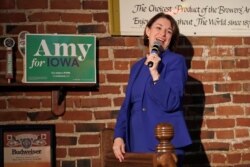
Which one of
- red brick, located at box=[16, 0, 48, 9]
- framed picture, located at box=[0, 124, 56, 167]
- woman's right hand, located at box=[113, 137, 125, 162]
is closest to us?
woman's right hand, located at box=[113, 137, 125, 162]

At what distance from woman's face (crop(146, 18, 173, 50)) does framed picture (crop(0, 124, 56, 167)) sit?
2.83 ft

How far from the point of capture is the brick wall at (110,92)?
264 centimetres

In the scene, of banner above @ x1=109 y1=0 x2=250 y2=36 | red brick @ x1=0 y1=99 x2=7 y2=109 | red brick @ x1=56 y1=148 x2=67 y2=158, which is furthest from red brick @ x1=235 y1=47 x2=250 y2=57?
red brick @ x1=0 y1=99 x2=7 y2=109

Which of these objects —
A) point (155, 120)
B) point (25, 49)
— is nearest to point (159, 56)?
point (155, 120)

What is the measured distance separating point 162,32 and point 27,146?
106 centimetres

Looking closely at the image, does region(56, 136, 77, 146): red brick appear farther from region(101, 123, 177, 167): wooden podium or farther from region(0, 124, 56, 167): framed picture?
region(101, 123, 177, 167): wooden podium

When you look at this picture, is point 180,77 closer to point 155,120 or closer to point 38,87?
point 155,120

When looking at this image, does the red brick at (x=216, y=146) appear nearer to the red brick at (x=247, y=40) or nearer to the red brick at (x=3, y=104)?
the red brick at (x=247, y=40)

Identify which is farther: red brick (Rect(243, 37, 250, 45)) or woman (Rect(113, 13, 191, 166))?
red brick (Rect(243, 37, 250, 45))

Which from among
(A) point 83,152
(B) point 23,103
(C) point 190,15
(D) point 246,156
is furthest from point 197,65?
(B) point 23,103

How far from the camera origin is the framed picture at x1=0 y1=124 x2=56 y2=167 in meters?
2.55

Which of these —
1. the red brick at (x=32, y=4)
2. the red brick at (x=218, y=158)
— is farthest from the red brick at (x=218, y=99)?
the red brick at (x=32, y=4)

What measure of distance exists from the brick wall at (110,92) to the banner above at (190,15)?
54 millimetres

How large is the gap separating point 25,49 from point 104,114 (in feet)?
2.07
